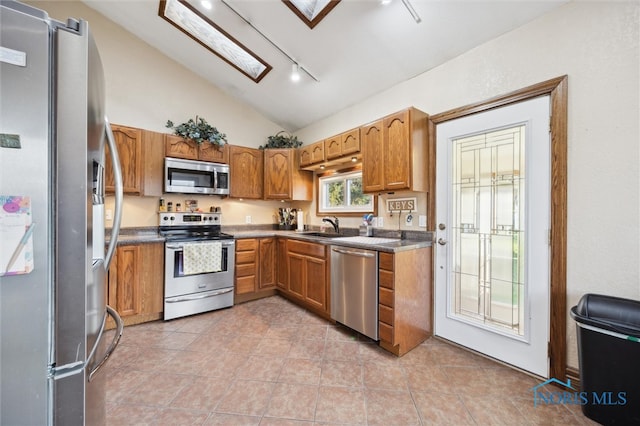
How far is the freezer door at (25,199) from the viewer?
0.67m

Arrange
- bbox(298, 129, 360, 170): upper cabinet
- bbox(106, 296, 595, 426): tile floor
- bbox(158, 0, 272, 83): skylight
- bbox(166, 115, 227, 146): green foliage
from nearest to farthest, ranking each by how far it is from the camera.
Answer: bbox(106, 296, 595, 426): tile floor
bbox(158, 0, 272, 83): skylight
bbox(298, 129, 360, 170): upper cabinet
bbox(166, 115, 227, 146): green foliage

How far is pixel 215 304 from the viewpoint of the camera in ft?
10.3

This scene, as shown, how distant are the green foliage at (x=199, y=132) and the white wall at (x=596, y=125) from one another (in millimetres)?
3290

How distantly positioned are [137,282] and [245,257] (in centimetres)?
120

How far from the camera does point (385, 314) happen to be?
221 centimetres

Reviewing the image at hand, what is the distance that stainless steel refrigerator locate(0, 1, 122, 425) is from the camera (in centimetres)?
67

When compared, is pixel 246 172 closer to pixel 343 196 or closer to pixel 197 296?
pixel 343 196

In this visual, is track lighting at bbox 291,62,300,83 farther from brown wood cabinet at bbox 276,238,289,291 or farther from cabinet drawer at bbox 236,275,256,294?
cabinet drawer at bbox 236,275,256,294

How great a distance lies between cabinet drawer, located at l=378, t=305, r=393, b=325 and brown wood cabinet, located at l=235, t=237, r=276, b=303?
1871 millimetres

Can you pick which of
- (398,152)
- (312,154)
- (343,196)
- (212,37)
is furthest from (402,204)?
(212,37)

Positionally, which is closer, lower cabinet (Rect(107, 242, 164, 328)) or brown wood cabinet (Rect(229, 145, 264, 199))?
lower cabinet (Rect(107, 242, 164, 328))

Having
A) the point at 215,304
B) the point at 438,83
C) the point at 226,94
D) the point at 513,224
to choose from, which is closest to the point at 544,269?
the point at 513,224

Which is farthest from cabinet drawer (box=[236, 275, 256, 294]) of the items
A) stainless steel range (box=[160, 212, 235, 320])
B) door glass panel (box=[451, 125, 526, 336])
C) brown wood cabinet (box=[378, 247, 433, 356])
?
door glass panel (box=[451, 125, 526, 336])

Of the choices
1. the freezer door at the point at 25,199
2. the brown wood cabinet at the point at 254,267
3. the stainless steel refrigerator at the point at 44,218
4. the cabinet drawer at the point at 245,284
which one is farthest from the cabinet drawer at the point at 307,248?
the freezer door at the point at 25,199
